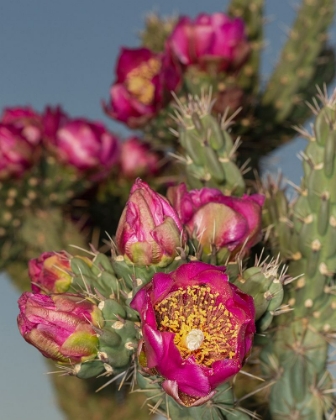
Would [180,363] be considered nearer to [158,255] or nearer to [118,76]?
[158,255]

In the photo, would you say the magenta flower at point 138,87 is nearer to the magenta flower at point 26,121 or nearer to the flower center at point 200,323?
the magenta flower at point 26,121

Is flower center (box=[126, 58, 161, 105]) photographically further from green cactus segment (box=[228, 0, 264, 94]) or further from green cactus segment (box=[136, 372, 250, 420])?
green cactus segment (box=[136, 372, 250, 420])

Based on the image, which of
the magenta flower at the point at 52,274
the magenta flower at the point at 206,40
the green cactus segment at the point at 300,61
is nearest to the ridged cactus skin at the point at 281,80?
the green cactus segment at the point at 300,61

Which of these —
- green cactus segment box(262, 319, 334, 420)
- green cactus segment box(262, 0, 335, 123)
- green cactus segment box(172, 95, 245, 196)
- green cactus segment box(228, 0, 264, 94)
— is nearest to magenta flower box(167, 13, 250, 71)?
green cactus segment box(228, 0, 264, 94)

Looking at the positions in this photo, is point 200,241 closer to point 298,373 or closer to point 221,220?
point 221,220

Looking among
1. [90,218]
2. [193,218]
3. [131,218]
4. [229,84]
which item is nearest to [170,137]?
[229,84]

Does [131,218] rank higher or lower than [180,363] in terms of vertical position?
higher
